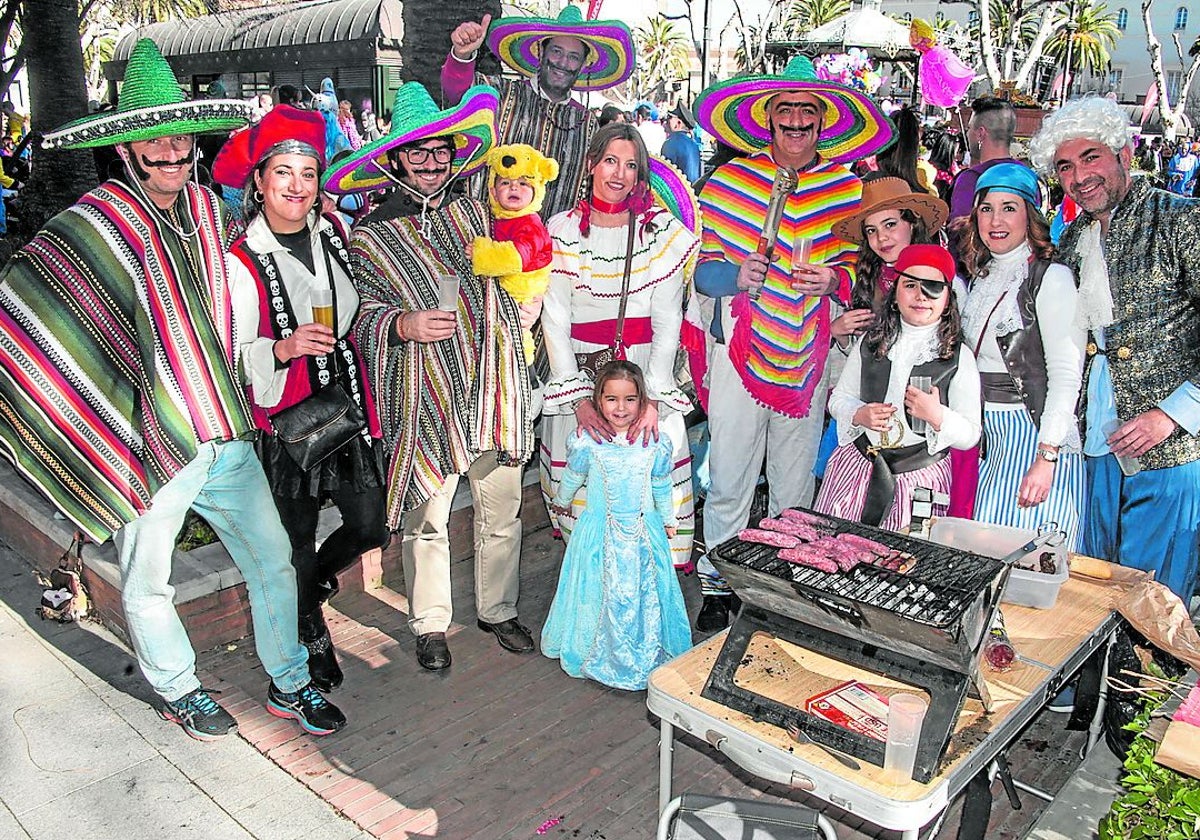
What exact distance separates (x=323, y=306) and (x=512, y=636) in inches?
70.6

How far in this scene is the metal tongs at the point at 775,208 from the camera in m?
4.19

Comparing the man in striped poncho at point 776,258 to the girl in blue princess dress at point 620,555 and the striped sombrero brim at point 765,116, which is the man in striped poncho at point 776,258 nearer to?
the striped sombrero brim at point 765,116

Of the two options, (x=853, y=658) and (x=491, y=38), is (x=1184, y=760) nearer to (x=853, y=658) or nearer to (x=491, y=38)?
(x=853, y=658)

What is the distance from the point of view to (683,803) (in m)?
2.53

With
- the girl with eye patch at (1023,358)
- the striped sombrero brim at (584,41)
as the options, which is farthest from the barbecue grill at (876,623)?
the striped sombrero brim at (584,41)

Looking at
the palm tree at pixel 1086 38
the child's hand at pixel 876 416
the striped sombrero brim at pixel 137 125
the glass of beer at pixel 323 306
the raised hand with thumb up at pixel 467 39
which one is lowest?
the child's hand at pixel 876 416

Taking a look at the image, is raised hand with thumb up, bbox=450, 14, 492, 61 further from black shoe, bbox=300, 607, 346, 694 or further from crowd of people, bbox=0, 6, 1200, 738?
black shoe, bbox=300, 607, 346, 694

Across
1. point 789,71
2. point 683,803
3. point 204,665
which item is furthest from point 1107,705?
point 204,665

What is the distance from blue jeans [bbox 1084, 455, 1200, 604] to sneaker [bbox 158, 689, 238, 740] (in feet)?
11.5

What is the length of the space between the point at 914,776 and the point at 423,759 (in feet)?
6.83

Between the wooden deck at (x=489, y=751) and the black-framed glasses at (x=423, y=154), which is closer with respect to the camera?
the wooden deck at (x=489, y=751)

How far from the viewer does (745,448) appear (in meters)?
4.47

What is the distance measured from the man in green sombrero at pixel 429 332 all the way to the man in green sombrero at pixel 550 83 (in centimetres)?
53

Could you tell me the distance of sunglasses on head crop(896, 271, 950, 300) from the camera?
3.62 metres
